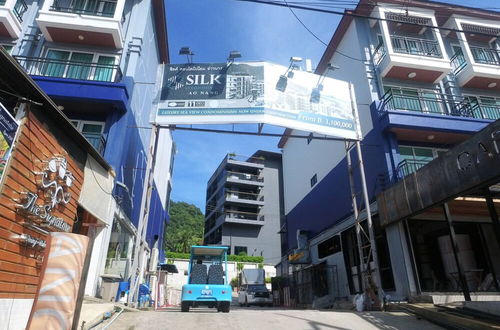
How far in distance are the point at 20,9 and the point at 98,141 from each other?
9.18 metres

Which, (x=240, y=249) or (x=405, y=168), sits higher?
(x=240, y=249)

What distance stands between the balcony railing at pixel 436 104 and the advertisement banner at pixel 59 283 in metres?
15.1

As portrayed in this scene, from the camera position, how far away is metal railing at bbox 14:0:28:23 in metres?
16.2

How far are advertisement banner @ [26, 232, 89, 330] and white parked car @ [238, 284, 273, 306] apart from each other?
2116cm

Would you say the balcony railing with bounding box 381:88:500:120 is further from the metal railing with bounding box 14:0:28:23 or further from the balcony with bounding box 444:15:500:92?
the metal railing with bounding box 14:0:28:23

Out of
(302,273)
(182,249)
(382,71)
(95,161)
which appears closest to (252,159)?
(182,249)

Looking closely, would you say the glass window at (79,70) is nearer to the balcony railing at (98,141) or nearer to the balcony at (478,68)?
the balcony railing at (98,141)

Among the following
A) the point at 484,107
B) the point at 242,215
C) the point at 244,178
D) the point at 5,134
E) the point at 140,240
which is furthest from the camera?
the point at 244,178

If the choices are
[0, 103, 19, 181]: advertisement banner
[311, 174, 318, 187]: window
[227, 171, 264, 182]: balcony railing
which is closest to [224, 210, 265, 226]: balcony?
[227, 171, 264, 182]: balcony railing

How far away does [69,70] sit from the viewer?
15.1 m

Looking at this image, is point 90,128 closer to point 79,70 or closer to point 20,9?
point 79,70

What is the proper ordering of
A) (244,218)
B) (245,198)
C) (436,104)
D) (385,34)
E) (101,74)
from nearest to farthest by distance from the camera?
(101,74)
(385,34)
(436,104)
(244,218)
(245,198)

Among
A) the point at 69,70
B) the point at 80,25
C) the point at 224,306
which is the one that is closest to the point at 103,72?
the point at 69,70

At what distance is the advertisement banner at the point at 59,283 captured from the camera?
158 inches
